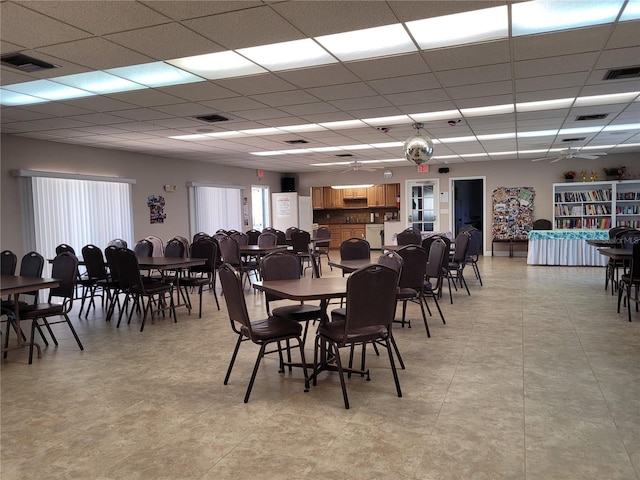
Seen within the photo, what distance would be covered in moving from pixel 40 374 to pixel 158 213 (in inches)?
252

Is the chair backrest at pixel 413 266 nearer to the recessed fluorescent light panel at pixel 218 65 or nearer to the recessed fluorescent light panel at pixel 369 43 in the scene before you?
the recessed fluorescent light panel at pixel 369 43

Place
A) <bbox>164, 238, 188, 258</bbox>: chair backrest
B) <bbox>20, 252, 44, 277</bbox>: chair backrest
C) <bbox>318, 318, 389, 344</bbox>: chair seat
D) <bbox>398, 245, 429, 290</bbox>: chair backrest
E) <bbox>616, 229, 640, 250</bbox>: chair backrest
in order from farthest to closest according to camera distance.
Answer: <bbox>616, 229, 640, 250</bbox>: chair backrest → <bbox>164, 238, 188, 258</bbox>: chair backrest → <bbox>20, 252, 44, 277</bbox>: chair backrest → <bbox>398, 245, 429, 290</bbox>: chair backrest → <bbox>318, 318, 389, 344</bbox>: chair seat

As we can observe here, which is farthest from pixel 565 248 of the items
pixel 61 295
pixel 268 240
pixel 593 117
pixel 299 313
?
pixel 61 295

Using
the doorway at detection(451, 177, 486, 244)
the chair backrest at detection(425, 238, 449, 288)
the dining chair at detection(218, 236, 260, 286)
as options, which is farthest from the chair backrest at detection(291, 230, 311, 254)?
the doorway at detection(451, 177, 486, 244)

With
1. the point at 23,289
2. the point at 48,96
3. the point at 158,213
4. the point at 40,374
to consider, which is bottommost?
the point at 40,374

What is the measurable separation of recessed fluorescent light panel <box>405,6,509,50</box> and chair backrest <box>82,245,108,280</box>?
489 centimetres

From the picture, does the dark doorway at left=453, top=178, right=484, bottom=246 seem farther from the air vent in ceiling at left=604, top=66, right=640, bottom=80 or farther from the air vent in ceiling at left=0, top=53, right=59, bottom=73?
the air vent in ceiling at left=0, top=53, right=59, bottom=73

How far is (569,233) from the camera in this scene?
33.9 ft

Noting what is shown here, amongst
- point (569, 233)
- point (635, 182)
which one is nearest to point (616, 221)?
point (635, 182)

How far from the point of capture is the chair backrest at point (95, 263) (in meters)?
6.21

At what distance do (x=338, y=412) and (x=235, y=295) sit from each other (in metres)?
1.06

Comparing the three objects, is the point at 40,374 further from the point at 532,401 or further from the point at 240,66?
the point at 532,401

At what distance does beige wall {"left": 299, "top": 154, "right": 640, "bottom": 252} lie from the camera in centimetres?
1220

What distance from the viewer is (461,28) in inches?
138
